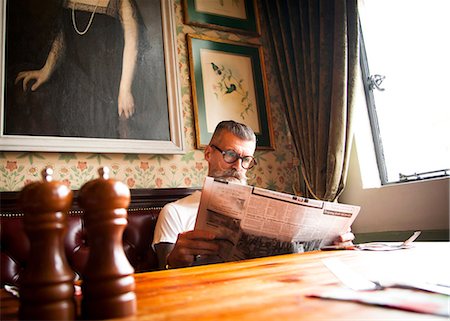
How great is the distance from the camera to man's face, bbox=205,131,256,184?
6.24 ft

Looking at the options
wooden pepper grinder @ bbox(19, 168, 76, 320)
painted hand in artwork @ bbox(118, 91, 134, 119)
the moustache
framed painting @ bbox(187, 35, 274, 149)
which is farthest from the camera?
framed painting @ bbox(187, 35, 274, 149)

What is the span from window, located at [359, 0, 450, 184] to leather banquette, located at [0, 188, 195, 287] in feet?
3.75

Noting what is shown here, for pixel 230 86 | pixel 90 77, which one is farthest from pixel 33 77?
pixel 230 86

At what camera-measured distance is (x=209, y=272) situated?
0.88 metres

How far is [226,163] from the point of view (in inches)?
75.8

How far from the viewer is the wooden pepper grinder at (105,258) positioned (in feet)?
1.49

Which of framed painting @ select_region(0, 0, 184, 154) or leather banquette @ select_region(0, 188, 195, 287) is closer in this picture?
leather banquette @ select_region(0, 188, 195, 287)

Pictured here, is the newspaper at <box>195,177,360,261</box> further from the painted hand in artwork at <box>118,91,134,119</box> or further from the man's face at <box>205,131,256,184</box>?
the painted hand in artwork at <box>118,91,134,119</box>

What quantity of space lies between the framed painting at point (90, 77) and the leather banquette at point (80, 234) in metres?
0.25

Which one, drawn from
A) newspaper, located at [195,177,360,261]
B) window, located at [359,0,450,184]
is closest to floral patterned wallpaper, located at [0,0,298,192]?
window, located at [359,0,450,184]

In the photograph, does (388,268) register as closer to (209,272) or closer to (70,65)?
(209,272)

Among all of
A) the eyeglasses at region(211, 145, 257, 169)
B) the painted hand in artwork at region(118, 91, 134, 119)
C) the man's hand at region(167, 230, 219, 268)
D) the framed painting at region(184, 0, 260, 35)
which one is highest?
the framed painting at region(184, 0, 260, 35)

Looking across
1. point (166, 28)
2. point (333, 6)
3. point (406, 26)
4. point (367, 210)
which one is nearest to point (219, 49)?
point (166, 28)

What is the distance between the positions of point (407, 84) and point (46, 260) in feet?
7.10
